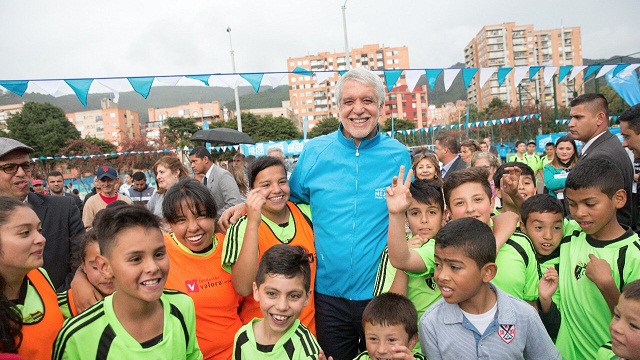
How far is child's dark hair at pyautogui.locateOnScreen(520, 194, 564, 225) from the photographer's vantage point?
2.97 metres

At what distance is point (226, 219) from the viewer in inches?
117

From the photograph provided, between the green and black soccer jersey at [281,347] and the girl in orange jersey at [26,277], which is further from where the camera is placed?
the green and black soccer jersey at [281,347]

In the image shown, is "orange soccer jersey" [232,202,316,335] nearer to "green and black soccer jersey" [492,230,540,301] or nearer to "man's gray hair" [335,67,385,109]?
"man's gray hair" [335,67,385,109]

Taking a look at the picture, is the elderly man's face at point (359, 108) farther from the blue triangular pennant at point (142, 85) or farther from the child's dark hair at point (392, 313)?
the blue triangular pennant at point (142, 85)

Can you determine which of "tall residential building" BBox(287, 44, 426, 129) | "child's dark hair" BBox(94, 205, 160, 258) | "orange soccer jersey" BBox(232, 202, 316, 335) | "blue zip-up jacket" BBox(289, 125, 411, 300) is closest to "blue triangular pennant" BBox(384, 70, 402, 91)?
"blue zip-up jacket" BBox(289, 125, 411, 300)

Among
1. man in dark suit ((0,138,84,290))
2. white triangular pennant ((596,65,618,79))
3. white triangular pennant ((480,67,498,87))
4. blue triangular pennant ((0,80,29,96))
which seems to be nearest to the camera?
man in dark suit ((0,138,84,290))

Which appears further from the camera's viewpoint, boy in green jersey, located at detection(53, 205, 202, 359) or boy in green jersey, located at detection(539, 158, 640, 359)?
boy in green jersey, located at detection(539, 158, 640, 359)

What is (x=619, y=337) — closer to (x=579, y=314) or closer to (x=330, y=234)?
(x=579, y=314)

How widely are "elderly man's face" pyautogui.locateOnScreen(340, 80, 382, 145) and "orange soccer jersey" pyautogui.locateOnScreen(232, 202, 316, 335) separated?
694 millimetres

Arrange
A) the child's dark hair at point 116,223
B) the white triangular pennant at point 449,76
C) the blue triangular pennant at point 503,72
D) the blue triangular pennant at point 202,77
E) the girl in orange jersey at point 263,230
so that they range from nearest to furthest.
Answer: the child's dark hair at point 116,223 → the girl in orange jersey at point 263,230 → the blue triangular pennant at point 202,77 → the white triangular pennant at point 449,76 → the blue triangular pennant at point 503,72

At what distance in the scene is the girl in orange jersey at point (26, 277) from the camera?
2041mm

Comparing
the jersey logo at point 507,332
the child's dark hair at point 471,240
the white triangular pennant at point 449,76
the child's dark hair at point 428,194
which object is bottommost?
the jersey logo at point 507,332

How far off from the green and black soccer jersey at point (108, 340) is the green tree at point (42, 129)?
167ft

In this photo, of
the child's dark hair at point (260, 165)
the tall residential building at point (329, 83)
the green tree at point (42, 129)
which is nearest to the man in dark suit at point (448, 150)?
the child's dark hair at point (260, 165)
